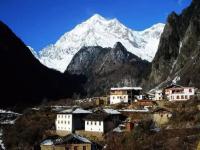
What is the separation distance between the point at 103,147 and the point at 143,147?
34.0 ft

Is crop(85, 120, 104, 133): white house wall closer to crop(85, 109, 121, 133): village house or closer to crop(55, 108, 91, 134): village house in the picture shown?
crop(85, 109, 121, 133): village house

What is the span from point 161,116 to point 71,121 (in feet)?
63.5

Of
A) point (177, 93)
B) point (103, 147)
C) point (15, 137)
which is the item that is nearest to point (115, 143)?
point (103, 147)

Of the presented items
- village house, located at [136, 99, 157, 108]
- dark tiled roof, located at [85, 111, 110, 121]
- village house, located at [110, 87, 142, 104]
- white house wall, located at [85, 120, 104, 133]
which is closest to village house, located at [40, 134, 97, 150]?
white house wall, located at [85, 120, 104, 133]

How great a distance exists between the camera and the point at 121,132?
82312mm

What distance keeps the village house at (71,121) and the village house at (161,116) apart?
1666cm

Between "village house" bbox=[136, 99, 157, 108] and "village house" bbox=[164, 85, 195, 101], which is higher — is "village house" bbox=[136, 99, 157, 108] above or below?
below

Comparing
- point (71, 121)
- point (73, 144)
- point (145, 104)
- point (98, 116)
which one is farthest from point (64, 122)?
point (73, 144)

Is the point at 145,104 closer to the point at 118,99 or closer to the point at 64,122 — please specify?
the point at 64,122

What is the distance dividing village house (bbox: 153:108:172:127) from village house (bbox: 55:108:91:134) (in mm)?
16662

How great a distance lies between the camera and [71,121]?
96.2 metres

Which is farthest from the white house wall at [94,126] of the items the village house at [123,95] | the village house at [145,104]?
the village house at [123,95]

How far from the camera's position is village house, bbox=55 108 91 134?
96188mm

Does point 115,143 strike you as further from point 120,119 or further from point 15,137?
point 15,137
